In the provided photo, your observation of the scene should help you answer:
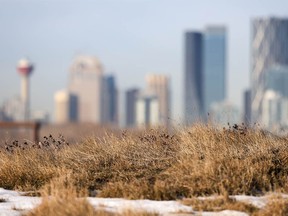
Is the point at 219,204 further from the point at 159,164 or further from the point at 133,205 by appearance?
the point at 159,164

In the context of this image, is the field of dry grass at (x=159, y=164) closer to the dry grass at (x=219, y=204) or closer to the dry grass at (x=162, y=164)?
the dry grass at (x=162, y=164)

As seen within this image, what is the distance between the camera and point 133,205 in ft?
26.8

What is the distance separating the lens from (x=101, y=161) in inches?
423

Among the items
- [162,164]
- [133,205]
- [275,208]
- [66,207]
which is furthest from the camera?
[162,164]

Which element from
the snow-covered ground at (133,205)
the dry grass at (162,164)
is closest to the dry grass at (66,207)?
the snow-covered ground at (133,205)

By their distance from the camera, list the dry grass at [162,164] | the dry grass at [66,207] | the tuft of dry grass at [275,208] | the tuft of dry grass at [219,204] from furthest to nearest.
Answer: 1. the dry grass at [162,164]
2. the tuft of dry grass at [219,204]
3. the tuft of dry grass at [275,208]
4. the dry grass at [66,207]

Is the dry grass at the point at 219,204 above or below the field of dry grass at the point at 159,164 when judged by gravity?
below

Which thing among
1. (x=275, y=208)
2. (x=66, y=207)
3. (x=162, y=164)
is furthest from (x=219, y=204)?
(x=162, y=164)

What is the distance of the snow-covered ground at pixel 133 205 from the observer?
7891mm

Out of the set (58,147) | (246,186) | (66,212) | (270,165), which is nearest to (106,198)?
(66,212)

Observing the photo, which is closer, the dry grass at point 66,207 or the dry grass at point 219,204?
the dry grass at point 66,207

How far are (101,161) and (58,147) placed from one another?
1389mm

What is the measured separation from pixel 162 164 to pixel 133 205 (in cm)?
216

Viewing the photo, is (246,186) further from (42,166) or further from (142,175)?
(42,166)
